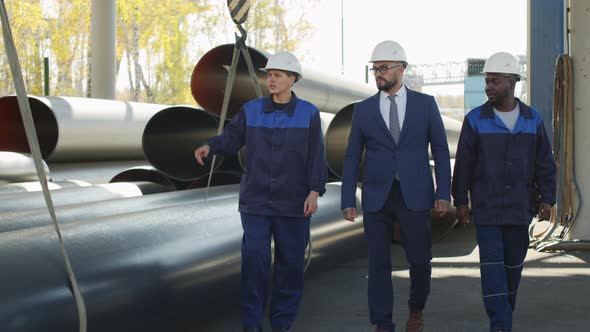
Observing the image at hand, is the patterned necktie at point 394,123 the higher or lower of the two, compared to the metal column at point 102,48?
lower

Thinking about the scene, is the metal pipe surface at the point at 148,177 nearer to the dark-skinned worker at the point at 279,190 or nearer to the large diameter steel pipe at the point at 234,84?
the large diameter steel pipe at the point at 234,84

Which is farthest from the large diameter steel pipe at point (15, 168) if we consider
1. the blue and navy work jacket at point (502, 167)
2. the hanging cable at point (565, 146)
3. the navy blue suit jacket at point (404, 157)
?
the hanging cable at point (565, 146)

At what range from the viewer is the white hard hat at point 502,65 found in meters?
4.15

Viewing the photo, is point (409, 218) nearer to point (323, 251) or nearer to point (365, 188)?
point (365, 188)

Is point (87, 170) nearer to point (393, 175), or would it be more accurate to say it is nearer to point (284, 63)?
point (284, 63)

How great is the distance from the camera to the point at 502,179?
4086 millimetres

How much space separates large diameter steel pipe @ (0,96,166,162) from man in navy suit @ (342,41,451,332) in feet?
16.4

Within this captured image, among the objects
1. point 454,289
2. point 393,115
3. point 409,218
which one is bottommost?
point 454,289

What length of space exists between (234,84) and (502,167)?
165 inches

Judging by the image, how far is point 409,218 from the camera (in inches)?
161

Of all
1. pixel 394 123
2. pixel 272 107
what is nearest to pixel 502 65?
pixel 394 123

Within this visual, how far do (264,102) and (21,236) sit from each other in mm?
1530

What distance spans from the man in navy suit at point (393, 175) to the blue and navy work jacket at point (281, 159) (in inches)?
8.2

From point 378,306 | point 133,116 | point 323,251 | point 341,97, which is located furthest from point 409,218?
point 133,116
